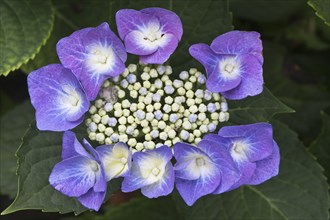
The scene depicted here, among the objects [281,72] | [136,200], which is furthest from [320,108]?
[136,200]

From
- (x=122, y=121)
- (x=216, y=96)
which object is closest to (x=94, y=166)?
(x=122, y=121)

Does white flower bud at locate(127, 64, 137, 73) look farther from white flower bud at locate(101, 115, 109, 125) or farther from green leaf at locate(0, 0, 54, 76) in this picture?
green leaf at locate(0, 0, 54, 76)

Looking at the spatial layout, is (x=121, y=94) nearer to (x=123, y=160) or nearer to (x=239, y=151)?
(x=123, y=160)

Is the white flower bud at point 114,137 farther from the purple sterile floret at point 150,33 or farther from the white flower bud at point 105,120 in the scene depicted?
the purple sterile floret at point 150,33

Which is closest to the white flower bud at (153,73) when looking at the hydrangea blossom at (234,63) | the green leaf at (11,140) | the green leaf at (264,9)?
the hydrangea blossom at (234,63)

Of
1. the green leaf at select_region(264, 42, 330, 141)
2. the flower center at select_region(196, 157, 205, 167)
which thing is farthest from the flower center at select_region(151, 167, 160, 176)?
the green leaf at select_region(264, 42, 330, 141)

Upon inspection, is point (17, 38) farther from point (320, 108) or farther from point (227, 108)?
point (320, 108)
